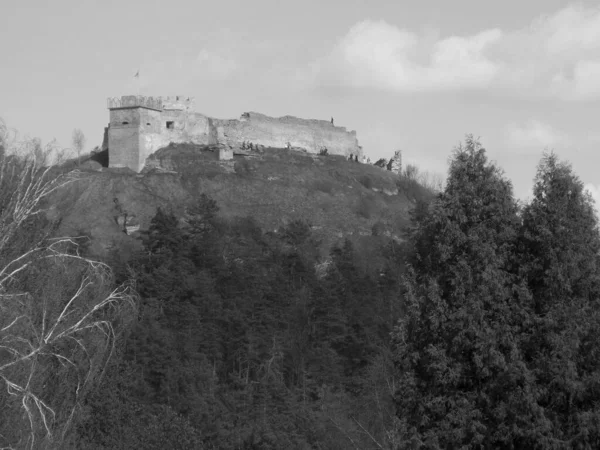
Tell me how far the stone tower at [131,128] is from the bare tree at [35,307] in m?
43.1

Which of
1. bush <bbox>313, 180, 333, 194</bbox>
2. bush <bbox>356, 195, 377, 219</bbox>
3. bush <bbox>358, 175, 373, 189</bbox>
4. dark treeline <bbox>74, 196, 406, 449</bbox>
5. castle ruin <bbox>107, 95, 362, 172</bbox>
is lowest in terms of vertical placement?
dark treeline <bbox>74, 196, 406, 449</bbox>

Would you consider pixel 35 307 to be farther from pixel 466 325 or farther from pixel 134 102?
pixel 134 102

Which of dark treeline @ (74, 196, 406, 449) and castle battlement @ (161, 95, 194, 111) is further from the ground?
castle battlement @ (161, 95, 194, 111)

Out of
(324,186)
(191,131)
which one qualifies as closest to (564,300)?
(324,186)

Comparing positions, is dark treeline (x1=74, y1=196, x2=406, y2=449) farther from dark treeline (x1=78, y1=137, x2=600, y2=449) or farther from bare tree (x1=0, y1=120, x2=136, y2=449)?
bare tree (x1=0, y1=120, x2=136, y2=449)

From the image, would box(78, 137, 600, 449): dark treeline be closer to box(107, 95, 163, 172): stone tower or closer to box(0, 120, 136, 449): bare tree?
box(0, 120, 136, 449): bare tree

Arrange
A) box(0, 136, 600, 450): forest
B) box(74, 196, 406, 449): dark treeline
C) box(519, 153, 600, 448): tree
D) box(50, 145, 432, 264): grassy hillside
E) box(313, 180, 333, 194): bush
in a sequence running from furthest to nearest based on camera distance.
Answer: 1. box(313, 180, 333, 194): bush
2. box(50, 145, 432, 264): grassy hillside
3. box(74, 196, 406, 449): dark treeline
4. box(519, 153, 600, 448): tree
5. box(0, 136, 600, 450): forest

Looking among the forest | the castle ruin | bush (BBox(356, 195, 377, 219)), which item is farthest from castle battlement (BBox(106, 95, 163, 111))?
the forest

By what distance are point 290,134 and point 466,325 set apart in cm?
5436

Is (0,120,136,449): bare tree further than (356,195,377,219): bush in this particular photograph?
No

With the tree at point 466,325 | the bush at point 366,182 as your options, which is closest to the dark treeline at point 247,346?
the tree at point 466,325

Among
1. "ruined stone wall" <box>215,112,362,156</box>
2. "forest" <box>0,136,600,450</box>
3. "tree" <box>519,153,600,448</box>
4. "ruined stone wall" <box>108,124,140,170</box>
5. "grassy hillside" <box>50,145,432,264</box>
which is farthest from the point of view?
"ruined stone wall" <box>215,112,362,156</box>

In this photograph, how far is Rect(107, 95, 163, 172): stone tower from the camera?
58.5 meters

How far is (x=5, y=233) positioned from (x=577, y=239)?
853 cm
